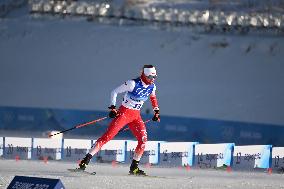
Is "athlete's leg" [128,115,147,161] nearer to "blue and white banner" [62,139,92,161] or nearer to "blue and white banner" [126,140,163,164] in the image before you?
"blue and white banner" [126,140,163,164]

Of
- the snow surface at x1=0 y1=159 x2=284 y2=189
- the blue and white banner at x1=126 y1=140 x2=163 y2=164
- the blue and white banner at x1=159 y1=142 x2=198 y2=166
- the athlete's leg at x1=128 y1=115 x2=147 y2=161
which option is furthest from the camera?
the blue and white banner at x1=126 y1=140 x2=163 y2=164

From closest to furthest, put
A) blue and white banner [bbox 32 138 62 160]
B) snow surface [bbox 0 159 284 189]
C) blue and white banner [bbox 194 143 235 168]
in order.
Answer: snow surface [bbox 0 159 284 189] < blue and white banner [bbox 194 143 235 168] < blue and white banner [bbox 32 138 62 160]

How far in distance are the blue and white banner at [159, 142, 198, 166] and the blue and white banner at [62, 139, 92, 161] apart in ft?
5.93

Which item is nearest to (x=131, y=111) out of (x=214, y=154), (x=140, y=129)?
(x=140, y=129)

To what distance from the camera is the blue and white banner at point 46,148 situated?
68.6 ft

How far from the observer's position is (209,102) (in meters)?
33.4

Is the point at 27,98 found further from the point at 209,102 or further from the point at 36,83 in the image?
the point at 209,102

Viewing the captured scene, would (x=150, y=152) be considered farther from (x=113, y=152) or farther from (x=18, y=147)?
(x=18, y=147)

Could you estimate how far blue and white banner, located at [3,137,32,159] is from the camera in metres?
20.7

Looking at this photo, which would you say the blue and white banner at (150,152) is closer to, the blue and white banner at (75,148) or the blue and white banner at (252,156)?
the blue and white banner at (75,148)

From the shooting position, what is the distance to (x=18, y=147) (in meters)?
20.8

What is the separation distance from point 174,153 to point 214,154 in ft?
3.10

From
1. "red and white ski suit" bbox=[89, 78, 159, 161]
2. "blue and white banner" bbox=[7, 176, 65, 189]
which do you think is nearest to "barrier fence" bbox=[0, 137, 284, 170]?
"red and white ski suit" bbox=[89, 78, 159, 161]

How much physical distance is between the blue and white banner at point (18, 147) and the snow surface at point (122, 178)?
181cm
